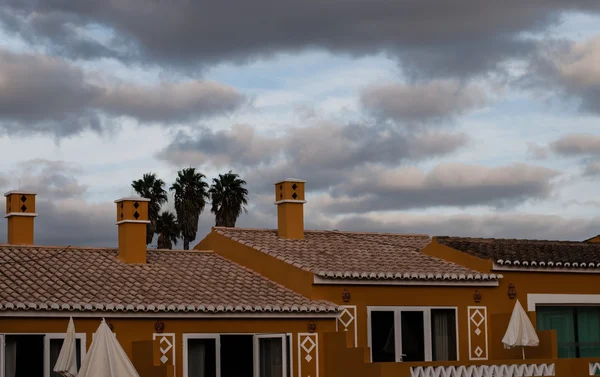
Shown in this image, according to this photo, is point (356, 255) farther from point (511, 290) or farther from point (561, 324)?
point (561, 324)

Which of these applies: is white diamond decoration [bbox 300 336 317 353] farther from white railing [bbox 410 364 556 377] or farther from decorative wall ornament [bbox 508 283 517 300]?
decorative wall ornament [bbox 508 283 517 300]

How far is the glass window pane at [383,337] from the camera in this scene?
26172mm

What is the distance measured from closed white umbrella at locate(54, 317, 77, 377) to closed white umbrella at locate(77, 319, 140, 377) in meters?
1.09

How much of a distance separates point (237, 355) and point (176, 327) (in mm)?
1717

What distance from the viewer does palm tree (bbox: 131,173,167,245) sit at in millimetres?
55312

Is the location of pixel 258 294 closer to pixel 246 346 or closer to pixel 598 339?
pixel 246 346

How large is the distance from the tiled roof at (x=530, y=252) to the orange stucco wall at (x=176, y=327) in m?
4.95

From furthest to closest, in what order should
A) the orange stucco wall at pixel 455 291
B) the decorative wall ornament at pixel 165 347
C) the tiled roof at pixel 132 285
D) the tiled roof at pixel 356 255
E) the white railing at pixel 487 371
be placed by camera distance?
1. the tiled roof at pixel 356 255
2. the orange stucco wall at pixel 455 291
3. the white railing at pixel 487 371
4. the decorative wall ornament at pixel 165 347
5. the tiled roof at pixel 132 285

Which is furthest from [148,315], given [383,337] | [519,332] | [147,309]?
[519,332]

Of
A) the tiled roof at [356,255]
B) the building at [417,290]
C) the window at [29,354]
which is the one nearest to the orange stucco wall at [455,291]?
the building at [417,290]

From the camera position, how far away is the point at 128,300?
76.7 feet

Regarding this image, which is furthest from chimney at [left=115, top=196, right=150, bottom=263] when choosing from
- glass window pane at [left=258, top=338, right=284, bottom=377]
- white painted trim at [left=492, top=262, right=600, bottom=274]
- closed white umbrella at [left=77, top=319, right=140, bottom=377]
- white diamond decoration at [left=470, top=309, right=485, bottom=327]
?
white painted trim at [left=492, top=262, right=600, bottom=274]

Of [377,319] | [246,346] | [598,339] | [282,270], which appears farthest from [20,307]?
[598,339]

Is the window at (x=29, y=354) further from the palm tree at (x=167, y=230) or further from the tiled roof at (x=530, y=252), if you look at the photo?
the palm tree at (x=167, y=230)
